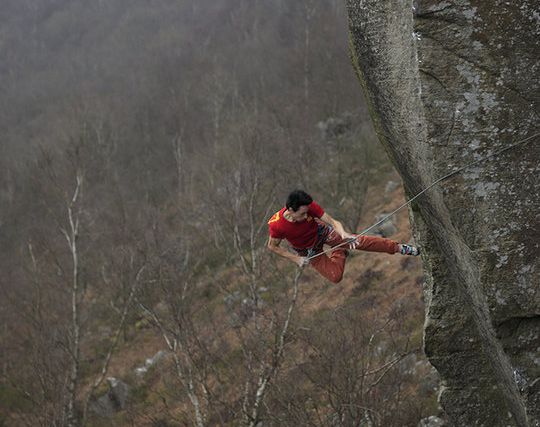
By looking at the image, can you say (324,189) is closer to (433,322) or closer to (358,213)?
(358,213)

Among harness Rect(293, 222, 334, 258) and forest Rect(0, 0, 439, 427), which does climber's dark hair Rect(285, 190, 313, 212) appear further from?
forest Rect(0, 0, 439, 427)

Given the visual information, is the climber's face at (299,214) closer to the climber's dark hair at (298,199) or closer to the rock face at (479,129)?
the climber's dark hair at (298,199)

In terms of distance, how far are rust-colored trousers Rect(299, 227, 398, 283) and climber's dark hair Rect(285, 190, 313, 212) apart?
76cm

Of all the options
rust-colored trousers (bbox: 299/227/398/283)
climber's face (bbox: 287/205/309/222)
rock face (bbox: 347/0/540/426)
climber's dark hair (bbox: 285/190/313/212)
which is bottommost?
rust-colored trousers (bbox: 299/227/398/283)

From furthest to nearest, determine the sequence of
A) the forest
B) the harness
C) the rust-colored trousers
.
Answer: the forest → the harness → the rust-colored trousers

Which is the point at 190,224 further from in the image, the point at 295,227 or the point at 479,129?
the point at 479,129

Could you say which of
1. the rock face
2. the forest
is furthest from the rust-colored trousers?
the forest

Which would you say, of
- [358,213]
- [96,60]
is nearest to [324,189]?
[358,213]

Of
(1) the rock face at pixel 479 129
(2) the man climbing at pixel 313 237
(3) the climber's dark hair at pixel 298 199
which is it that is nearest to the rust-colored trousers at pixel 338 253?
(2) the man climbing at pixel 313 237

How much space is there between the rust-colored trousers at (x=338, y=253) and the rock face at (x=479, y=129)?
161cm

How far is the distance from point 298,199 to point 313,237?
846 millimetres

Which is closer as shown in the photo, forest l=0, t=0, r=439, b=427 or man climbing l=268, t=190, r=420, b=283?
man climbing l=268, t=190, r=420, b=283

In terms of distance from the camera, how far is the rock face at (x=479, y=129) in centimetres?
419

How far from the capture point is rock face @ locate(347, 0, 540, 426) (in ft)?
13.8
